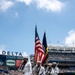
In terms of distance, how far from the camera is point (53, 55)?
92062 mm

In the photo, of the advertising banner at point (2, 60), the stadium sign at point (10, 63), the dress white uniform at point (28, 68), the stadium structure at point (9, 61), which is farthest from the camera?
the stadium sign at point (10, 63)

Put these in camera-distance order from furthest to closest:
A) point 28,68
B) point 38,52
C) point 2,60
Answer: point 2,60 → point 38,52 → point 28,68

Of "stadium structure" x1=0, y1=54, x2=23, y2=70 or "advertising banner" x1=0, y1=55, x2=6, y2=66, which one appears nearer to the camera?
"advertising banner" x1=0, y1=55, x2=6, y2=66

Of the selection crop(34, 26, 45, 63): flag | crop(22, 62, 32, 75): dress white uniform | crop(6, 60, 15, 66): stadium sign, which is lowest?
crop(22, 62, 32, 75): dress white uniform

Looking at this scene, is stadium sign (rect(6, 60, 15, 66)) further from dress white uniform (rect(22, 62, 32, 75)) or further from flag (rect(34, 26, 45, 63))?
dress white uniform (rect(22, 62, 32, 75))

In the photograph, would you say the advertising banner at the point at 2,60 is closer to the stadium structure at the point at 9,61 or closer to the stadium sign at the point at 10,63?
the stadium structure at the point at 9,61

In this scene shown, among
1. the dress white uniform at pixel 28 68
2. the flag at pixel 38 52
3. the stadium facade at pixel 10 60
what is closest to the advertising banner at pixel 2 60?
the stadium facade at pixel 10 60

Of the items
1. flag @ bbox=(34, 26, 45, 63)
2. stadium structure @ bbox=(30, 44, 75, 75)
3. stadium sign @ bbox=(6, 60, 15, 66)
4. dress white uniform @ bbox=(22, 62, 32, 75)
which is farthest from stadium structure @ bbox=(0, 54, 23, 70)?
dress white uniform @ bbox=(22, 62, 32, 75)

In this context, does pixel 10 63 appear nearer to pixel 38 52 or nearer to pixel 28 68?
pixel 38 52

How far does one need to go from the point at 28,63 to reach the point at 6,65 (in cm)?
8765

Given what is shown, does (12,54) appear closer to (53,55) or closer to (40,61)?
(53,55)

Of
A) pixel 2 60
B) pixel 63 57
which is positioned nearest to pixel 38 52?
pixel 63 57

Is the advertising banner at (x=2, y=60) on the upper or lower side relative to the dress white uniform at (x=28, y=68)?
upper

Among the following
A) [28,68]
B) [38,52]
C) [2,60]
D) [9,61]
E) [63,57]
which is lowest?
[28,68]
